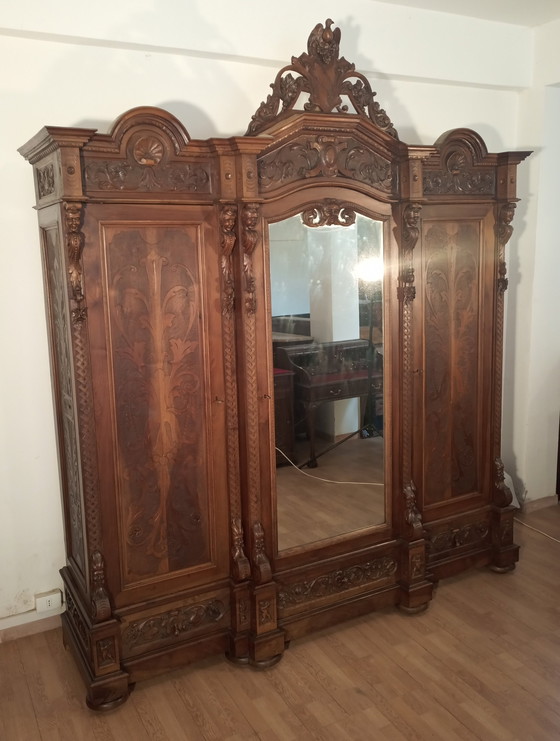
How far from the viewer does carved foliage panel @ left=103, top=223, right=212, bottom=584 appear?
7.87ft

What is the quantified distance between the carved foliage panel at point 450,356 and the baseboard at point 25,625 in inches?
70.3

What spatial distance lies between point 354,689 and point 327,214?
72.4 inches

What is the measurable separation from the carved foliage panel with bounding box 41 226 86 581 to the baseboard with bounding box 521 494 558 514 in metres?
2.70

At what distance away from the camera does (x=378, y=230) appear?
2848mm

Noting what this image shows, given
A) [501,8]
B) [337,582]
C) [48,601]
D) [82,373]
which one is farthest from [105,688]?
[501,8]

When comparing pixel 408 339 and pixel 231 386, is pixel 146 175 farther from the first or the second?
pixel 408 339

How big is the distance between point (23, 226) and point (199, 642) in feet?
5.92

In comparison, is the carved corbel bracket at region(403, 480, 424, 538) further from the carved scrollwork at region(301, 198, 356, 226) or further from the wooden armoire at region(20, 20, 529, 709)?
the carved scrollwork at region(301, 198, 356, 226)

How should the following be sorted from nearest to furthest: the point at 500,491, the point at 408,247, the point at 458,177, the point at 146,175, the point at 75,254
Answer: the point at 75,254 → the point at 146,175 → the point at 408,247 → the point at 458,177 → the point at 500,491

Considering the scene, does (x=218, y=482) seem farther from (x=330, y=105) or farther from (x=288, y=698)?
(x=330, y=105)

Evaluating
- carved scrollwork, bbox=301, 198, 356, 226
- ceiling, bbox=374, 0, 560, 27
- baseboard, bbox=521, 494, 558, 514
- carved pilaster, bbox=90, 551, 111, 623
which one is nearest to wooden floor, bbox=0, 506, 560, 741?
carved pilaster, bbox=90, 551, 111, 623

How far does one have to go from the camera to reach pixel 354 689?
8.28 feet

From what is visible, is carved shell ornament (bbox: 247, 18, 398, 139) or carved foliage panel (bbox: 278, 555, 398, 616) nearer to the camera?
carved shell ornament (bbox: 247, 18, 398, 139)

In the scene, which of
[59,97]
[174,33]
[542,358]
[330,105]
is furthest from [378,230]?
[542,358]
